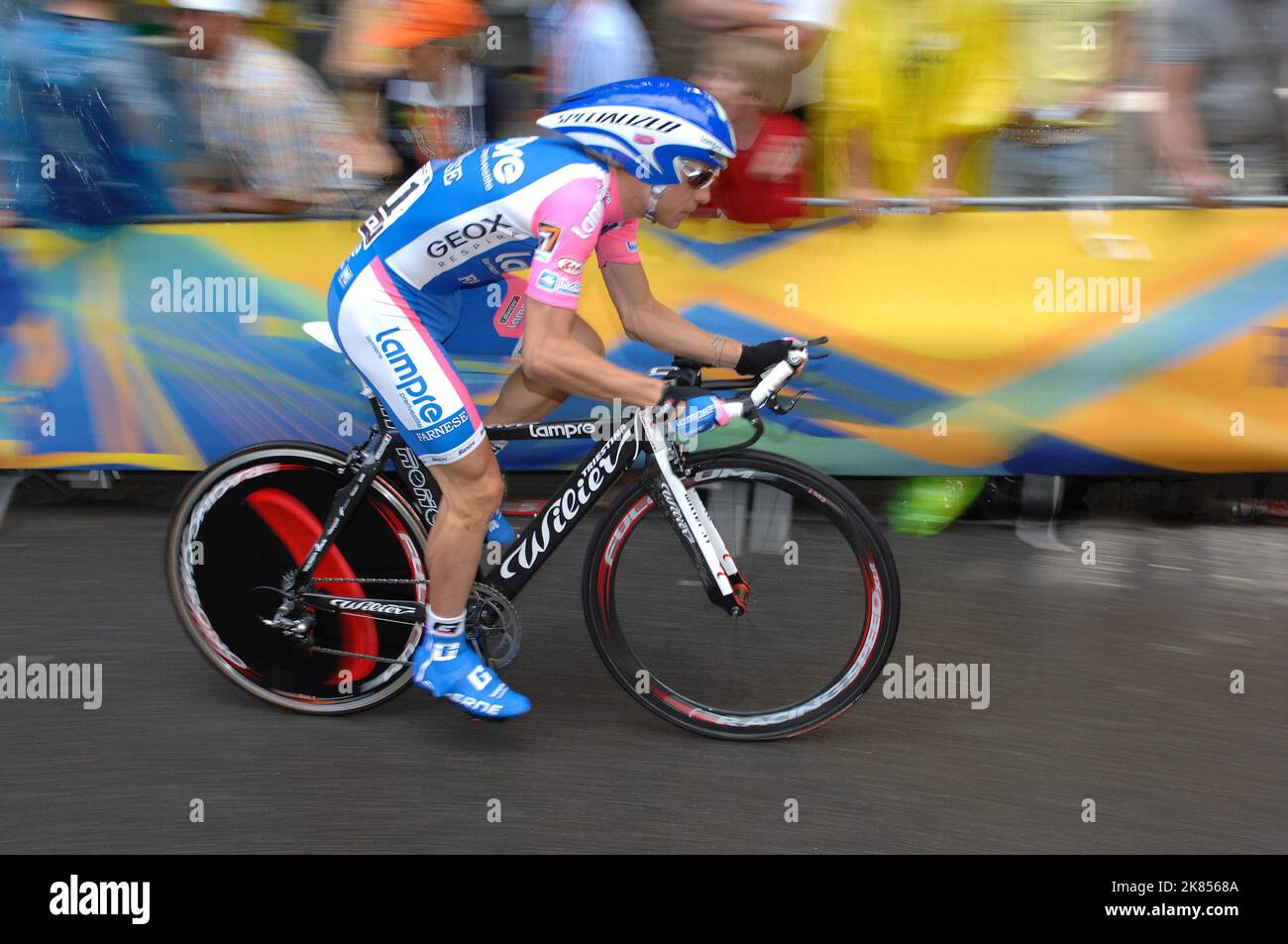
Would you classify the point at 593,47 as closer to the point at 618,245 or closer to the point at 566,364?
the point at 618,245

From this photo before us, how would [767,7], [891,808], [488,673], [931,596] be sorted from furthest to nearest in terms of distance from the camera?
[767,7]
[931,596]
[488,673]
[891,808]

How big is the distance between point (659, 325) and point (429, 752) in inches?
55.1

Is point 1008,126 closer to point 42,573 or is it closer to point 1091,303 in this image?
point 1091,303

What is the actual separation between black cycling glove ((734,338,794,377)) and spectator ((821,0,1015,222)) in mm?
1910

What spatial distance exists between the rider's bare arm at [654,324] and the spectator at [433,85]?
1908 mm

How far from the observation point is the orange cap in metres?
5.50

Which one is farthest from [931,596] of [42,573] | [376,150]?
[42,573]

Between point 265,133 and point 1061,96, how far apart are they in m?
3.26

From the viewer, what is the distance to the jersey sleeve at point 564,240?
3527mm

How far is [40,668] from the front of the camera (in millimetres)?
4508

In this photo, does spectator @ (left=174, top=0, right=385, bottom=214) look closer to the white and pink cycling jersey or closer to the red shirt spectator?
the red shirt spectator

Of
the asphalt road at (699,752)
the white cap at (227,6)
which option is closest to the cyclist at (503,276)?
the asphalt road at (699,752)

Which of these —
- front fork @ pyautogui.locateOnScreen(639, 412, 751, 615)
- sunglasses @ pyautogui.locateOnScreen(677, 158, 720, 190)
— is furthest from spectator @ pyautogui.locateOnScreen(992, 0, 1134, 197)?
front fork @ pyautogui.locateOnScreen(639, 412, 751, 615)

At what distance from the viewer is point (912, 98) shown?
5488 mm
